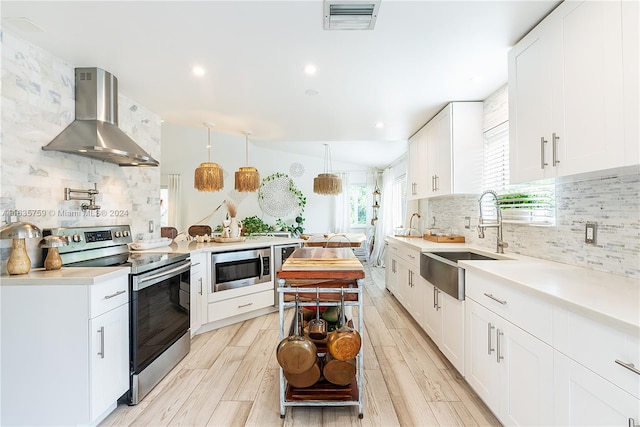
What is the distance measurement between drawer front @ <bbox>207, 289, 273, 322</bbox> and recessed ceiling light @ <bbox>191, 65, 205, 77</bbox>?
2221 millimetres

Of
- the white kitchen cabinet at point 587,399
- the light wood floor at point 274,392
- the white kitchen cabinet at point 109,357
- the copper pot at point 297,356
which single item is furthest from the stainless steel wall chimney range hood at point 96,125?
the white kitchen cabinet at point 587,399

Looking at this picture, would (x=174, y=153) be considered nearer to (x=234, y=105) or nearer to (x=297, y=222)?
(x=297, y=222)

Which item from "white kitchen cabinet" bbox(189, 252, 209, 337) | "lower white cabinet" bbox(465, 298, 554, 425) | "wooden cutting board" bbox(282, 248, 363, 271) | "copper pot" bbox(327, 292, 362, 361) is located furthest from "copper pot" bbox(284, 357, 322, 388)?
"white kitchen cabinet" bbox(189, 252, 209, 337)

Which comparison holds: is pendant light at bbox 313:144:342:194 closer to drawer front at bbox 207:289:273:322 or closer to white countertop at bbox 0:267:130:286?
drawer front at bbox 207:289:273:322

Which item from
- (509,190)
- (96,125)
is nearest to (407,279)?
(509,190)

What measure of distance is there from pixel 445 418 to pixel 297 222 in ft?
19.5

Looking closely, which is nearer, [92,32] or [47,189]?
[92,32]

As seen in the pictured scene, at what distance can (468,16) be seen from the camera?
1759 millimetres

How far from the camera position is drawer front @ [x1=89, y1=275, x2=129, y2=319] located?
1.66m

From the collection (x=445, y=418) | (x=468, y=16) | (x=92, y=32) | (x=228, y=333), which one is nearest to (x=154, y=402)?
(x=228, y=333)

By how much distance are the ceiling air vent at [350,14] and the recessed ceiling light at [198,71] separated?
45.0 inches

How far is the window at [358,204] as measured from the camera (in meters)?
8.03

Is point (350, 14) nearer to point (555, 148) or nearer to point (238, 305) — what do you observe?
point (555, 148)

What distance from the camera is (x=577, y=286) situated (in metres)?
1.38
